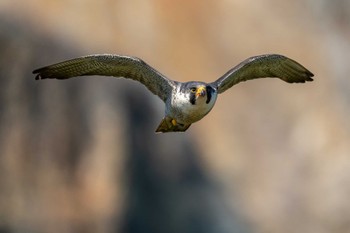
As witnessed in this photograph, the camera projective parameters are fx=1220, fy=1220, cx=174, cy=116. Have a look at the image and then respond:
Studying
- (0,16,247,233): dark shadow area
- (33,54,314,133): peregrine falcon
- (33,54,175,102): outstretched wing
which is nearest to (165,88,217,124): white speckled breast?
(33,54,314,133): peregrine falcon

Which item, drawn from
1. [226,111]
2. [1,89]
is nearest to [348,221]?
[226,111]

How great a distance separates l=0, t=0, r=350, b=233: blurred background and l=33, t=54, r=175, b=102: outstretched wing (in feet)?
6.46

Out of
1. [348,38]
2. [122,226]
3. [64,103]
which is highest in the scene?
[348,38]

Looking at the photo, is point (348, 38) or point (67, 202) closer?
point (67, 202)

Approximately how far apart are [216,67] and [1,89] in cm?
144

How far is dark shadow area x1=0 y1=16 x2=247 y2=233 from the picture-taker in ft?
25.9

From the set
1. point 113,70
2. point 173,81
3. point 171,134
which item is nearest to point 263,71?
point 173,81

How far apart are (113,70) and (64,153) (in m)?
2.04

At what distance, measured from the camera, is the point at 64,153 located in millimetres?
7859

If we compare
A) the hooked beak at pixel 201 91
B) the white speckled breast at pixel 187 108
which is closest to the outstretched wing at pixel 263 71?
the white speckled breast at pixel 187 108

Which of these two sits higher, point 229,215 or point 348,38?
point 348,38

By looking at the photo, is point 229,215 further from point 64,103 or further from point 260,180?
point 64,103

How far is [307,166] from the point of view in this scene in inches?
327

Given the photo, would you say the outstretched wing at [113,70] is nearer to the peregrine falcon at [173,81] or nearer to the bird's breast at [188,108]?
the peregrine falcon at [173,81]
